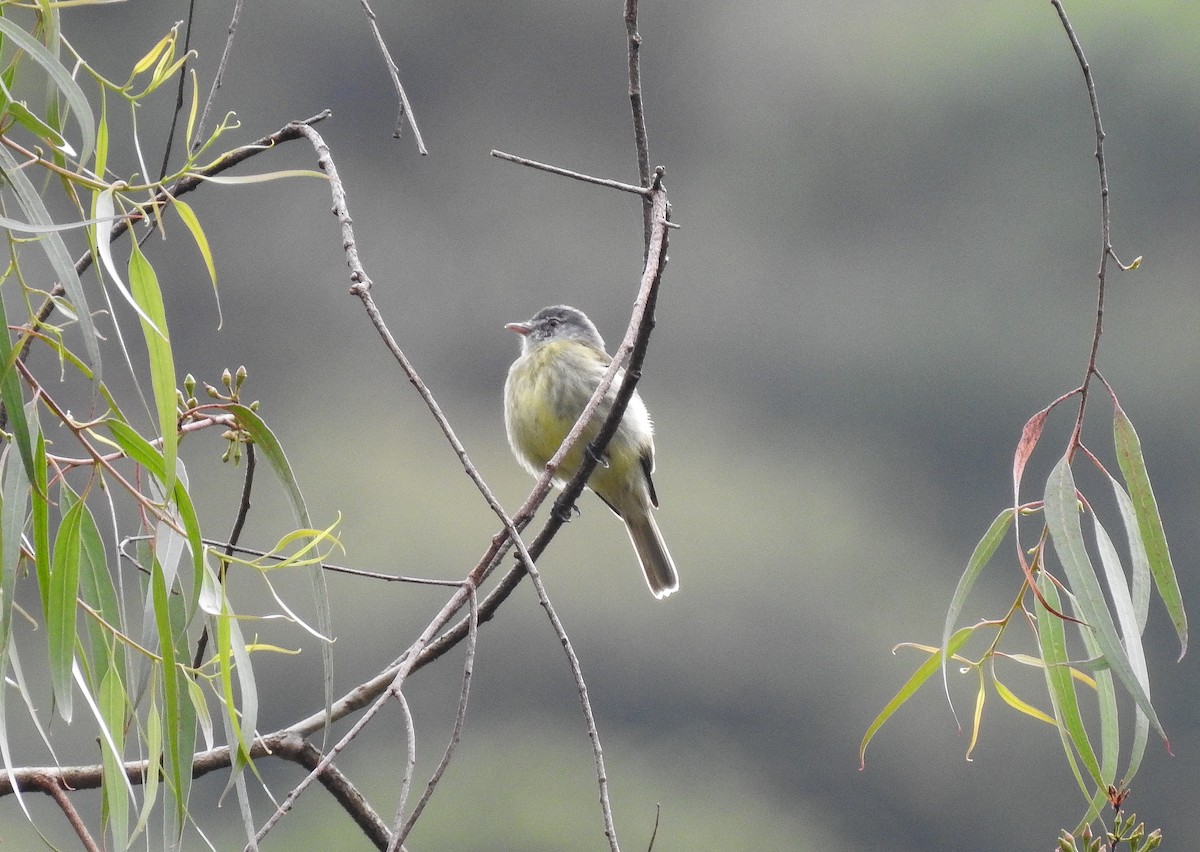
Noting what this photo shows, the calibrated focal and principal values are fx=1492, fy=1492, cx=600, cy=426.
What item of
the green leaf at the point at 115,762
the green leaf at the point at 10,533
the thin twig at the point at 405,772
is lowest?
the green leaf at the point at 115,762

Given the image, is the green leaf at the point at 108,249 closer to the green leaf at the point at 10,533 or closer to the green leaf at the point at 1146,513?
the green leaf at the point at 10,533

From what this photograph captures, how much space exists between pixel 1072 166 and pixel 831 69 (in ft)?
24.1

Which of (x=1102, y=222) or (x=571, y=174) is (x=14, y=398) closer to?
(x=571, y=174)

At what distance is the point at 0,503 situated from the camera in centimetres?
185

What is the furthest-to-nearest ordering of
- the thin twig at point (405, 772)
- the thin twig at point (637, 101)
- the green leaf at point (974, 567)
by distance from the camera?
the green leaf at point (974, 567)
the thin twig at point (637, 101)
the thin twig at point (405, 772)

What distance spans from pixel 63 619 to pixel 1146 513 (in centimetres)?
154

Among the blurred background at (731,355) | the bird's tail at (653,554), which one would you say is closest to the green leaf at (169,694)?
the bird's tail at (653,554)

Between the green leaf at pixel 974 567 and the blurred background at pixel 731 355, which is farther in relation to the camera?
the blurred background at pixel 731 355

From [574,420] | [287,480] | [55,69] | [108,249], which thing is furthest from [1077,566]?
[574,420]

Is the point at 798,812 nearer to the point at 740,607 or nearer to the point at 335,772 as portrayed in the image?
the point at 740,607

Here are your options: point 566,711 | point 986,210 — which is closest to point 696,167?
point 986,210

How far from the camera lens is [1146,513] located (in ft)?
7.32

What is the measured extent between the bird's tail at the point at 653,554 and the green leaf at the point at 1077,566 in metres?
4.06

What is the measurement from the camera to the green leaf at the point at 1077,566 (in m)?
2.04
